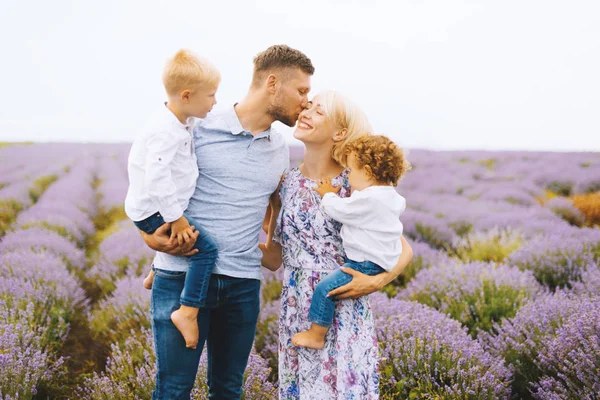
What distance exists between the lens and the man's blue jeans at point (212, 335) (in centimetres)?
196

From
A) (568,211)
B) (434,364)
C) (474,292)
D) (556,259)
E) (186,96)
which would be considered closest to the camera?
(186,96)

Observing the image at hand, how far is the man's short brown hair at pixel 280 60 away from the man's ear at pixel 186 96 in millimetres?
495

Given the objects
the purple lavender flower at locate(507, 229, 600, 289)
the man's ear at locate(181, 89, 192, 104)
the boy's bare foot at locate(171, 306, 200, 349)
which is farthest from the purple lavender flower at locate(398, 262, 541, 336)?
the man's ear at locate(181, 89, 192, 104)

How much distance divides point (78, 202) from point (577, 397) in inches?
345

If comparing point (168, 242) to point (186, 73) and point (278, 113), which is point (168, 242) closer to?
point (186, 73)

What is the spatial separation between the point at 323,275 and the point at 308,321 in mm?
218

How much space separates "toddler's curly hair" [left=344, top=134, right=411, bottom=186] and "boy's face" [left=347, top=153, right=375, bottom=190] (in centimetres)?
2

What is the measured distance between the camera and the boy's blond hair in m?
1.85

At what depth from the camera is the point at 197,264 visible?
6.20ft

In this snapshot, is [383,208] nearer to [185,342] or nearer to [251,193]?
[251,193]

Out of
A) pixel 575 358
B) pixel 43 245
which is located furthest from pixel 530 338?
pixel 43 245

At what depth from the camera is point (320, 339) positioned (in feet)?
6.71

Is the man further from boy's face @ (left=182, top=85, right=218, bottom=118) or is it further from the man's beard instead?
boy's face @ (left=182, top=85, right=218, bottom=118)

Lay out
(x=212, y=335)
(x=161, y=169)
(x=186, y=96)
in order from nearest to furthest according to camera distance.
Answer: (x=161, y=169) → (x=186, y=96) → (x=212, y=335)
